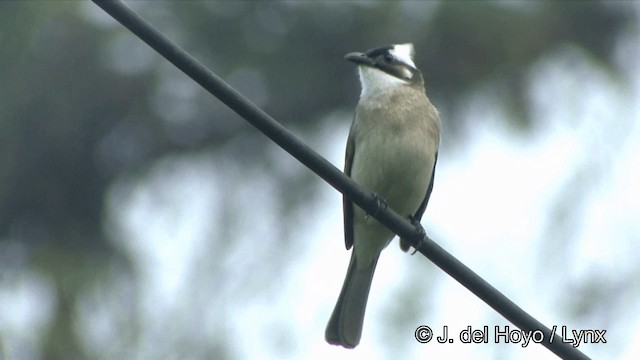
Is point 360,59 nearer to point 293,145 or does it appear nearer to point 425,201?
point 425,201

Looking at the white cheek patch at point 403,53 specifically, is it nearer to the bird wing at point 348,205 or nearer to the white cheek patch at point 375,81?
the white cheek patch at point 375,81

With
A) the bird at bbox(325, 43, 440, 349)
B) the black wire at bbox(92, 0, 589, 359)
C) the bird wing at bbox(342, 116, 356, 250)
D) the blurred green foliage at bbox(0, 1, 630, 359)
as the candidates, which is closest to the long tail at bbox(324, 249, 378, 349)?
the bird at bbox(325, 43, 440, 349)

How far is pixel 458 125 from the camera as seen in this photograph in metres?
12.0

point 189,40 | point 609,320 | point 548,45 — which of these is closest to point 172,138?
point 189,40

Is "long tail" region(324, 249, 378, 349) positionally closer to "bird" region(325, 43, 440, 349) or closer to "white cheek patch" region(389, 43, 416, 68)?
"bird" region(325, 43, 440, 349)

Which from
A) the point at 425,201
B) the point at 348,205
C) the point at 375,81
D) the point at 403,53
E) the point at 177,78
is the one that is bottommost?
the point at 348,205

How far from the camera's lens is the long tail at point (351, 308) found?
6.22m

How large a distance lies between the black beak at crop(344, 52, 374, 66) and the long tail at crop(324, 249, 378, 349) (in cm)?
102

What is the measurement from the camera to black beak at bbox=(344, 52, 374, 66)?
252 inches

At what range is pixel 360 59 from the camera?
6453mm

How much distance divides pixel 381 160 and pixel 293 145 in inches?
78.7

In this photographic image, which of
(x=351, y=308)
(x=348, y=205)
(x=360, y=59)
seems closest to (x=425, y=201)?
(x=348, y=205)

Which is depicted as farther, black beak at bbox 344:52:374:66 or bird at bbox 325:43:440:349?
black beak at bbox 344:52:374:66

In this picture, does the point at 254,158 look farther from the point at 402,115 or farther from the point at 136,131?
the point at 402,115
